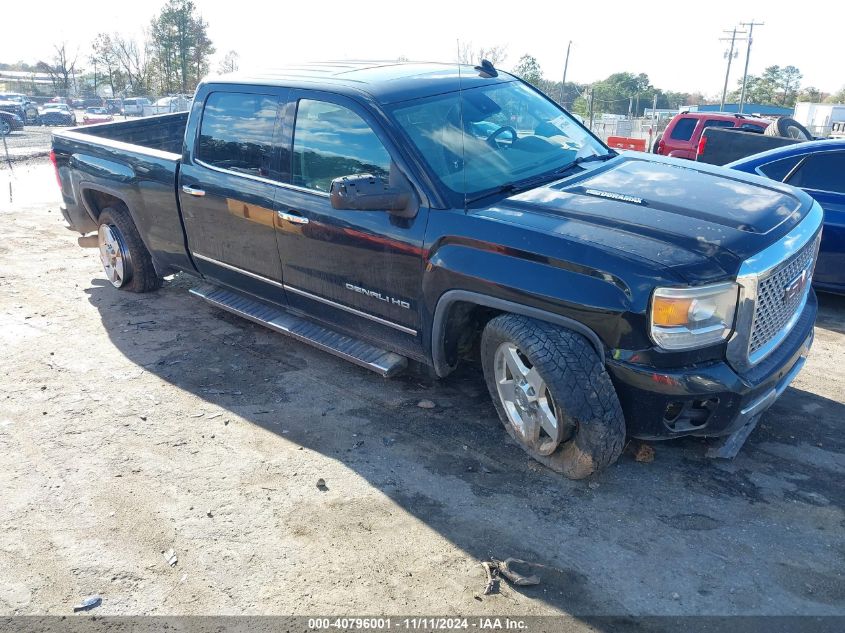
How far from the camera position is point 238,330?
5.76 metres

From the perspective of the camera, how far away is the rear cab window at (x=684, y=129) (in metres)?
13.8

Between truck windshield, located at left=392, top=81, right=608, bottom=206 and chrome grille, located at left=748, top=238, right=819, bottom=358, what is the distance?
54.6 inches

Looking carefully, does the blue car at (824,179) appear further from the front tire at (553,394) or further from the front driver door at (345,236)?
the front driver door at (345,236)

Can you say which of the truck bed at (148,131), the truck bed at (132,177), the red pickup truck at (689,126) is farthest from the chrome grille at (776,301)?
the red pickup truck at (689,126)

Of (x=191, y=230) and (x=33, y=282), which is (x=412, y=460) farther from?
(x=33, y=282)

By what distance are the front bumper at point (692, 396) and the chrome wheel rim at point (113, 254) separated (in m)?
4.82

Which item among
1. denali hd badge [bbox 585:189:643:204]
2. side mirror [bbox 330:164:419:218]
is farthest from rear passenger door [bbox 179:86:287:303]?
denali hd badge [bbox 585:189:643:204]

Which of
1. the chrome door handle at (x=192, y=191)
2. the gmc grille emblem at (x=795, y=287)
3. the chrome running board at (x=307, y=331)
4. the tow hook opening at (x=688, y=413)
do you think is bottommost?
the chrome running board at (x=307, y=331)

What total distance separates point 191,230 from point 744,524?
164 inches

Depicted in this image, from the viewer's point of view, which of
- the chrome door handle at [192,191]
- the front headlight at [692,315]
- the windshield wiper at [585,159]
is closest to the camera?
the front headlight at [692,315]

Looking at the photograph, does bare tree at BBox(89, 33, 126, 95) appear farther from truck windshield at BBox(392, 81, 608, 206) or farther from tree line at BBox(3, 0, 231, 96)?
truck windshield at BBox(392, 81, 608, 206)

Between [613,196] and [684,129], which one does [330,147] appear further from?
[684,129]

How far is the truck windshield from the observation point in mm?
3885

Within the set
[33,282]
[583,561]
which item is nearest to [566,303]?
[583,561]
